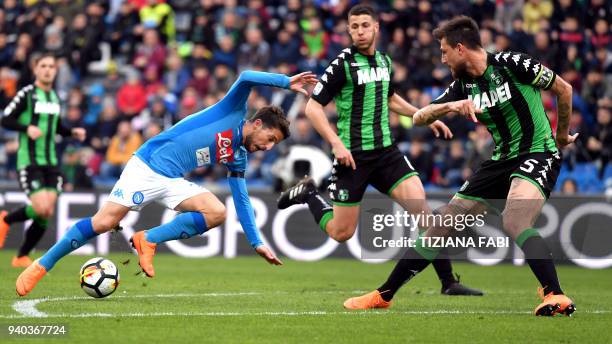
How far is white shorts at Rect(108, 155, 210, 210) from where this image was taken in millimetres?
9320

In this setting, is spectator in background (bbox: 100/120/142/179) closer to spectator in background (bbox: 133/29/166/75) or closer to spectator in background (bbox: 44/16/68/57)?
spectator in background (bbox: 133/29/166/75)

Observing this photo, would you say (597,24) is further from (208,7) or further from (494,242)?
(208,7)

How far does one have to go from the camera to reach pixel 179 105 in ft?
67.9

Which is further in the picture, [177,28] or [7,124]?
[177,28]

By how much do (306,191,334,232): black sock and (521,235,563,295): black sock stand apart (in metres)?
2.69

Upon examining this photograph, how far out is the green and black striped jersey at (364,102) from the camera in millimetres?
10273

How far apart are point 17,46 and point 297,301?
49.4 feet

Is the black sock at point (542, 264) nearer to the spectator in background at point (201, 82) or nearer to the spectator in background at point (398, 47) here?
the spectator in background at point (398, 47)

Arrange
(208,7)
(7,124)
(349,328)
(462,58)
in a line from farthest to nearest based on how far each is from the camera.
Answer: (208,7) → (7,124) → (462,58) → (349,328)

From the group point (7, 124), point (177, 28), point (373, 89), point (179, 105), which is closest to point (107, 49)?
point (177, 28)

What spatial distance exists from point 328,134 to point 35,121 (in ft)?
20.4

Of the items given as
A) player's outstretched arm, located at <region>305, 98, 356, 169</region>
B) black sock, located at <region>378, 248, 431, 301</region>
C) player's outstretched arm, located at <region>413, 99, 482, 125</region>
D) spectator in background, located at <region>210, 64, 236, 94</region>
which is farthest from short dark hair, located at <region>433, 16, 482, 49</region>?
spectator in background, located at <region>210, 64, 236, 94</region>

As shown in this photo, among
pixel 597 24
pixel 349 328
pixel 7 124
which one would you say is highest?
pixel 597 24

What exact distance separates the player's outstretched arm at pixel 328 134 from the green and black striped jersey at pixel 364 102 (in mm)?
479
